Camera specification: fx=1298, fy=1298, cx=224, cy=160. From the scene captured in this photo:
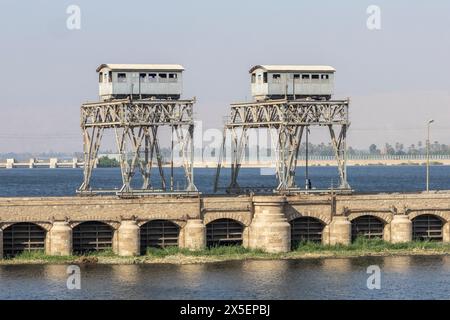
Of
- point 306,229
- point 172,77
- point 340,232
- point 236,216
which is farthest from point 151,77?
point 340,232

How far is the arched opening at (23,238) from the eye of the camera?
9519 cm

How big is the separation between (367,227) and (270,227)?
33.0 feet

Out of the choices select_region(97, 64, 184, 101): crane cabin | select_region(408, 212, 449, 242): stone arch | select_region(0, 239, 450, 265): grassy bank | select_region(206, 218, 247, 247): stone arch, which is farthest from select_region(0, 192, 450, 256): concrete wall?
select_region(97, 64, 184, 101): crane cabin

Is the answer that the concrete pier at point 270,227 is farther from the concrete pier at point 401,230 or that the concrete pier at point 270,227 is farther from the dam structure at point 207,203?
the concrete pier at point 401,230

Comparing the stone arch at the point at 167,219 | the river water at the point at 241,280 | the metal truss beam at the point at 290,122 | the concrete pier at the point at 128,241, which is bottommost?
the river water at the point at 241,280

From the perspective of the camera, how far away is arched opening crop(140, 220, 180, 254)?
98312mm

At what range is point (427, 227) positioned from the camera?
347 ft

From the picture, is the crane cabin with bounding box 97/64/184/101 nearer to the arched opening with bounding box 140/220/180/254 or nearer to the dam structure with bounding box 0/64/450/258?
the dam structure with bounding box 0/64/450/258

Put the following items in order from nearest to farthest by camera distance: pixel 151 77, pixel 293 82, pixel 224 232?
1. pixel 224 232
2. pixel 151 77
3. pixel 293 82

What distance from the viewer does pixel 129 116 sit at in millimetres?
103188

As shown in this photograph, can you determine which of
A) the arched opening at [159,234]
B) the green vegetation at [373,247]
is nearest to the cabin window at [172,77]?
the arched opening at [159,234]

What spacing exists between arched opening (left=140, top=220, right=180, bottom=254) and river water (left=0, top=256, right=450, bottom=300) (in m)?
5.60

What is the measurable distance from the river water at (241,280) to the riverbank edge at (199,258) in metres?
1.33

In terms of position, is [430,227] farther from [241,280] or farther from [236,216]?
[241,280]
